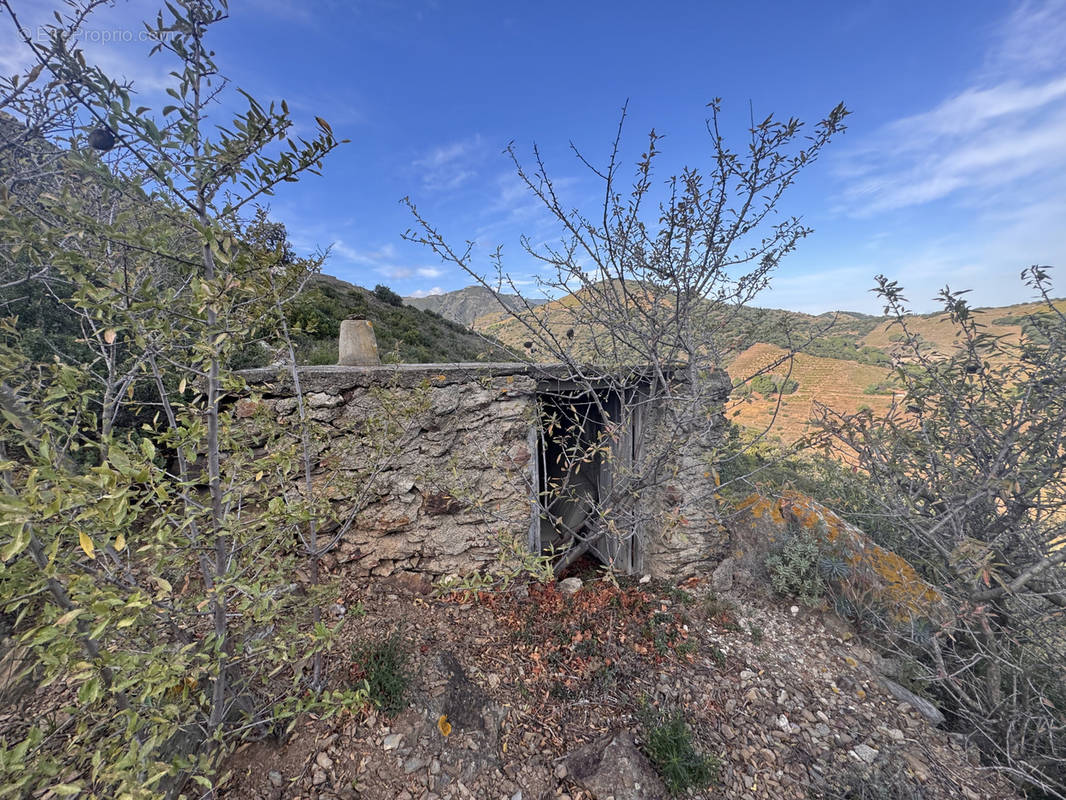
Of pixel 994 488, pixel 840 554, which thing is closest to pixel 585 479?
pixel 840 554

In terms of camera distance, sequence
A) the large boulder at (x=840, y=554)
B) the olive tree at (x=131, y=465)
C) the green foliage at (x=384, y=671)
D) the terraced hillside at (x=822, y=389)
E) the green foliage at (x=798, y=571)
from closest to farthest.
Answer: the olive tree at (x=131, y=465), the green foliage at (x=384, y=671), the large boulder at (x=840, y=554), the green foliage at (x=798, y=571), the terraced hillside at (x=822, y=389)

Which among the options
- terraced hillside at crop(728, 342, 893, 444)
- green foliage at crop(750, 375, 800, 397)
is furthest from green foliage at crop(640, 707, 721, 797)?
terraced hillside at crop(728, 342, 893, 444)

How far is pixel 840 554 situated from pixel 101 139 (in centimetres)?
600

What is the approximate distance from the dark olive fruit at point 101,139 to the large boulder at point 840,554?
478cm

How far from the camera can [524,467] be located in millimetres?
3709

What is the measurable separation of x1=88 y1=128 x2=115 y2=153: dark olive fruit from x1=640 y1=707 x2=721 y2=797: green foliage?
3.85 meters

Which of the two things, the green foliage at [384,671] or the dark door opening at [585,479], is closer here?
the green foliage at [384,671]

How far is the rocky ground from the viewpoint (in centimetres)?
229

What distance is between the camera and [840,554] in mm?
4148

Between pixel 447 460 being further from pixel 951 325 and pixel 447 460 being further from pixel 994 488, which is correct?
pixel 951 325

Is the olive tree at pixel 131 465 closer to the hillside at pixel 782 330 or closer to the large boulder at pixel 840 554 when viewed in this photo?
the hillside at pixel 782 330

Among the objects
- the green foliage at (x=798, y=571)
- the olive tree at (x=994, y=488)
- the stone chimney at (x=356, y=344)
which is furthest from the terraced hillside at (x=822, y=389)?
the stone chimney at (x=356, y=344)

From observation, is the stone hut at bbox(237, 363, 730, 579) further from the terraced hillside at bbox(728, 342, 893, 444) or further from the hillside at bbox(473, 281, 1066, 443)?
the terraced hillside at bbox(728, 342, 893, 444)

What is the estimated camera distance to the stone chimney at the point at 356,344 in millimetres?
3586
